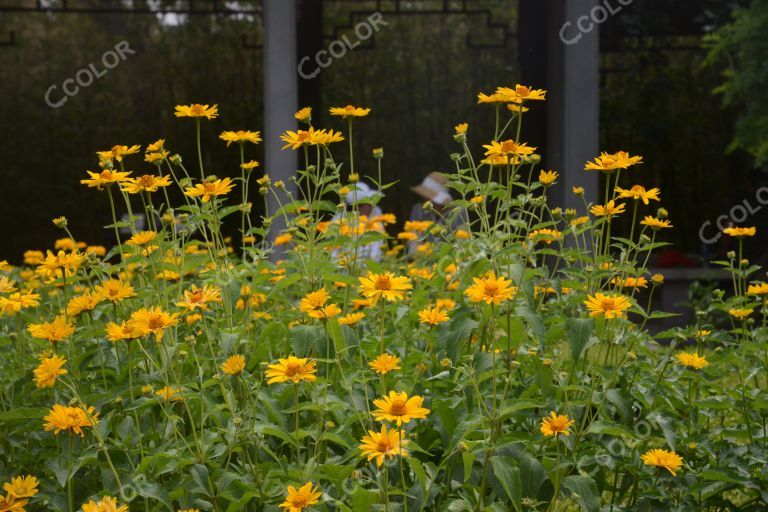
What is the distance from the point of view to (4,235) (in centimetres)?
687

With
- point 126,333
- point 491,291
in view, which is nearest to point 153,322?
point 126,333

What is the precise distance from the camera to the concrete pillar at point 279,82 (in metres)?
5.57

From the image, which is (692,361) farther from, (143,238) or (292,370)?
(143,238)

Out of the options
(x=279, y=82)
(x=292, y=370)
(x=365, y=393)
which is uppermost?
(x=279, y=82)

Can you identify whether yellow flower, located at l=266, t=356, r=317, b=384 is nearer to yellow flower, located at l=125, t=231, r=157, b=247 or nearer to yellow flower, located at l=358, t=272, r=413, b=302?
yellow flower, located at l=358, t=272, r=413, b=302

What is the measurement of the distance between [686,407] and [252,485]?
38.3 inches

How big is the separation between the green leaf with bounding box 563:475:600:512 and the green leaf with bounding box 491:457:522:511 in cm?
14

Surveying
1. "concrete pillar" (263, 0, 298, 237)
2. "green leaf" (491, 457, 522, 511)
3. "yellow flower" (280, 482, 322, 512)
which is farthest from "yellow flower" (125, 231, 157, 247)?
"concrete pillar" (263, 0, 298, 237)

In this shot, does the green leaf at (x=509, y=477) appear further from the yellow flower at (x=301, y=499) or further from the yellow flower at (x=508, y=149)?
the yellow flower at (x=508, y=149)

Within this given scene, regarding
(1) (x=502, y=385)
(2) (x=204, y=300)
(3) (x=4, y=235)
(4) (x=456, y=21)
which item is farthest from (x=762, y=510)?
(3) (x=4, y=235)

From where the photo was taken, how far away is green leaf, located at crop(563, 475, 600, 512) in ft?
5.12

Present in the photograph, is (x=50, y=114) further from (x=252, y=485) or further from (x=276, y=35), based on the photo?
(x=252, y=485)

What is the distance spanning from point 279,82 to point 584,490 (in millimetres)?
4440

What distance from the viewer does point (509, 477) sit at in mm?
1472
